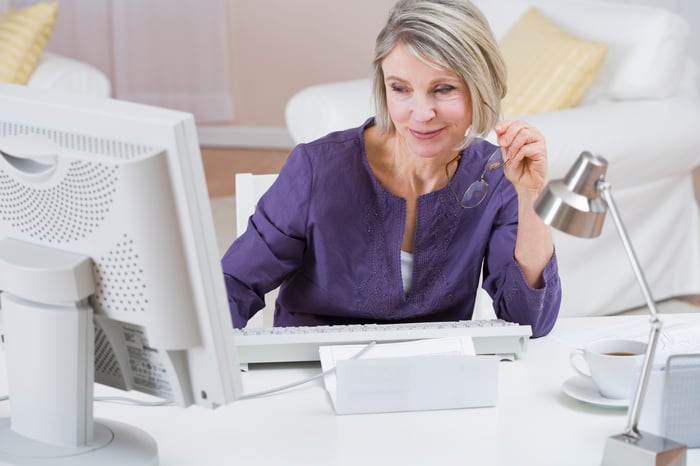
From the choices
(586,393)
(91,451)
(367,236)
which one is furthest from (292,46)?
(91,451)

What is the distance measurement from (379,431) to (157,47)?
484 centimetres

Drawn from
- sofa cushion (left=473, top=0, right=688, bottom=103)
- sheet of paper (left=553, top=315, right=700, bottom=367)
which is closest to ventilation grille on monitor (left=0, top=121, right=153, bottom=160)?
sheet of paper (left=553, top=315, right=700, bottom=367)

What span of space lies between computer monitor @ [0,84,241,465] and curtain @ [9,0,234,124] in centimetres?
473

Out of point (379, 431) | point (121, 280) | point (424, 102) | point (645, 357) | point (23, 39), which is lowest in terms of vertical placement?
point (379, 431)

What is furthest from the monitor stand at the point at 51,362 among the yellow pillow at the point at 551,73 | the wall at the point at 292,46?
the wall at the point at 292,46

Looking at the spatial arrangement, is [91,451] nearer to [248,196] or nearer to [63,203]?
[63,203]

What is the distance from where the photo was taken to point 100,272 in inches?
48.4

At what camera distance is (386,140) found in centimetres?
199

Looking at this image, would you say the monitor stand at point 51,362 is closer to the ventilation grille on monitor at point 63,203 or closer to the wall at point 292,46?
the ventilation grille on monitor at point 63,203

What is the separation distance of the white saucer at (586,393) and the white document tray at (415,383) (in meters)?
0.11

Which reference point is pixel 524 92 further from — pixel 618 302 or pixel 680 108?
pixel 618 302

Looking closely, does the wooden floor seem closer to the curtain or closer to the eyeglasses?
the curtain

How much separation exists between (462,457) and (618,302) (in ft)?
7.83

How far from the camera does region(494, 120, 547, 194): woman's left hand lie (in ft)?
5.59
